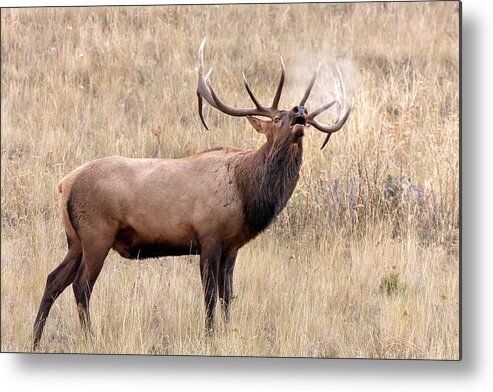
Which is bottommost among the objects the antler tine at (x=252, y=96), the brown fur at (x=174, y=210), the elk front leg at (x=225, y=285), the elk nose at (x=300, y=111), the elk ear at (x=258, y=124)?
the elk front leg at (x=225, y=285)

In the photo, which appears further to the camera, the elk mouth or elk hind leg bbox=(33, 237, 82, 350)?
elk hind leg bbox=(33, 237, 82, 350)

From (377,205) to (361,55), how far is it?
0.71m

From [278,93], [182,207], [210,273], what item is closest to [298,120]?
[278,93]

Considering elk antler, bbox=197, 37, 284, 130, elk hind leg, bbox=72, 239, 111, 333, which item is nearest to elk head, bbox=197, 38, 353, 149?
elk antler, bbox=197, 37, 284, 130

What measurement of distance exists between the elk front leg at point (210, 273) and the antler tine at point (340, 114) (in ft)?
2.33

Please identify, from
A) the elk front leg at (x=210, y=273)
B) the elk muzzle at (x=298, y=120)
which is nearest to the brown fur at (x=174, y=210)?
the elk front leg at (x=210, y=273)

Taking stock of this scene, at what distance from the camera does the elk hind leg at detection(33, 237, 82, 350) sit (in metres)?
7.03

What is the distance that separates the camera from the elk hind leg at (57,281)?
23.1 feet

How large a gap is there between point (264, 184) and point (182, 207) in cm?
40

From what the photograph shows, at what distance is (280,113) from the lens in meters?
6.90

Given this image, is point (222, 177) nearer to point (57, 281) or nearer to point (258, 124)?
point (258, 124)

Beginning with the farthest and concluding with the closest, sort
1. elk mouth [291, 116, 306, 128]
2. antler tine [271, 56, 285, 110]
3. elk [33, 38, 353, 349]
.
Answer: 1. elk [33, 38, 353, 349]
2. elk mouth [291, 116, 306, 128]
3. antler tine [271, 56, 285, 110]

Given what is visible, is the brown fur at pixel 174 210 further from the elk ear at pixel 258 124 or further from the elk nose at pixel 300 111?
the elk nose at pixel 300 111

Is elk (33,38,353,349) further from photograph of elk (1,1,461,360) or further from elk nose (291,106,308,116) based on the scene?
elk nose (291,106,308,116)
